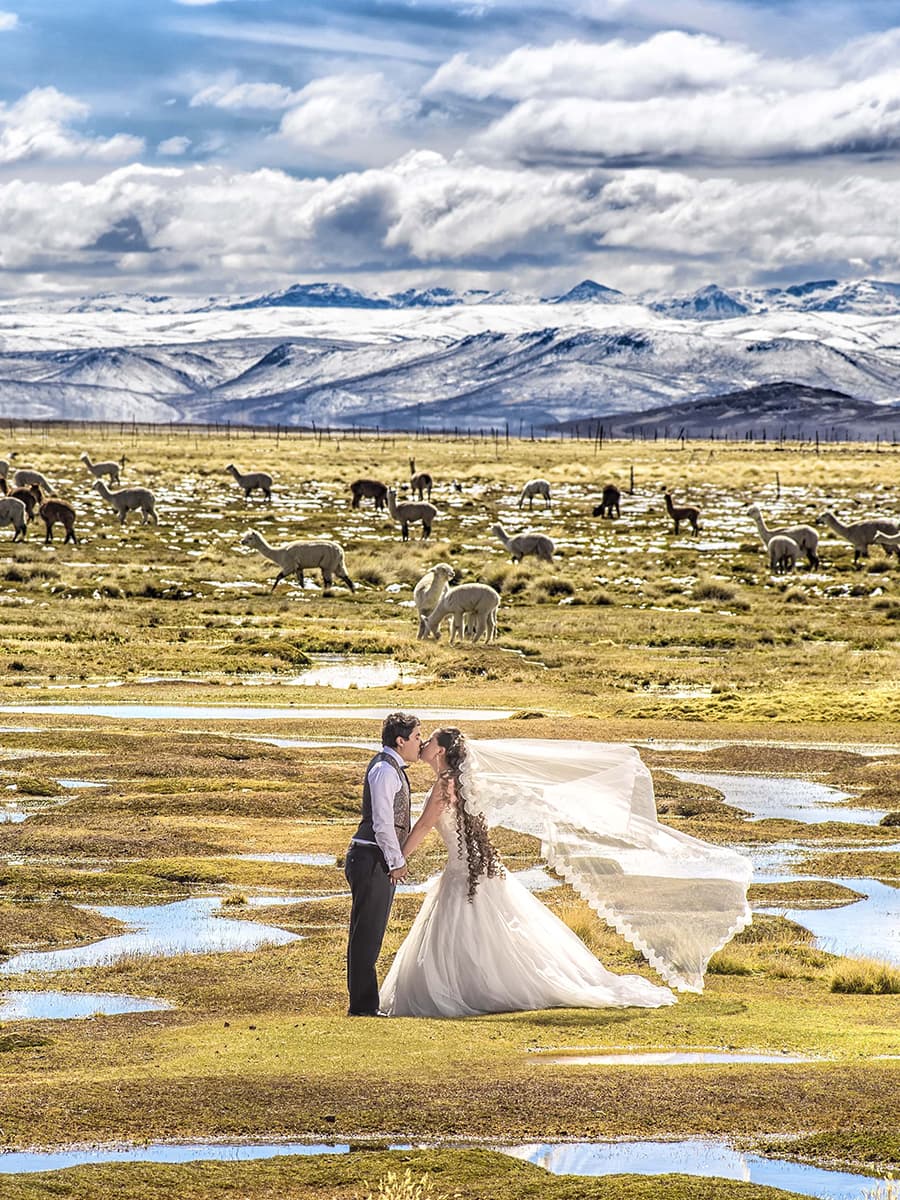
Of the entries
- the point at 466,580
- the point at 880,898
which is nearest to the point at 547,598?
the point at 466,580

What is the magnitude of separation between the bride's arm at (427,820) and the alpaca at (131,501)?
47.2 meters

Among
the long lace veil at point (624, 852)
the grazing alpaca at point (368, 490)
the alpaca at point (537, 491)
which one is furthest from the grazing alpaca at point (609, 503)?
the long lace veil at point (624, 852)

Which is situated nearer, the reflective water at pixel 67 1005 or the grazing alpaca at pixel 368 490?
the reflective water at pixel 67 1005

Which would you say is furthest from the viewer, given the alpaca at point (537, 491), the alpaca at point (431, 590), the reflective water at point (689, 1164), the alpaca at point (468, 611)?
the alpaca at point (537, 491)

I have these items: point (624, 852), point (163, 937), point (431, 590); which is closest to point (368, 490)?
point (431, 590)

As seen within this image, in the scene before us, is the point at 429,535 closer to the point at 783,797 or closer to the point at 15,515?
the point at 15,515

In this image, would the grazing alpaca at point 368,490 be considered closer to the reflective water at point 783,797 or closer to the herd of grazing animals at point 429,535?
the herd of grazing animals at point 429,535

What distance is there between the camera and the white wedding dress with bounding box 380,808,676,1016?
10.8 metres

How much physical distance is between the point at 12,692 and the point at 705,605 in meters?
19.2

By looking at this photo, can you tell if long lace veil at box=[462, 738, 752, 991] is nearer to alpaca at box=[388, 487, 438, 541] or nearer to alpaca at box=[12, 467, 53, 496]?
alpaca at box=[388, 487, 438, 541]

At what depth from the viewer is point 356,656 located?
33938 mm

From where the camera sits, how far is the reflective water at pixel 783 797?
768 inches

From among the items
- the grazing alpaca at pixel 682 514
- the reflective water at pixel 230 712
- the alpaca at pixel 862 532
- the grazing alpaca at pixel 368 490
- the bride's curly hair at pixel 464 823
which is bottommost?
the reflective water at pixel 230 712

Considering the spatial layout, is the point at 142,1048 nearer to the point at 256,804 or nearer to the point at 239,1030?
the point at 239,1030
